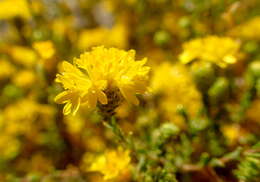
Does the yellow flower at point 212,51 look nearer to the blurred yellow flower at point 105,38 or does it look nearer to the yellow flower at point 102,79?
the yellow flower at point 102,79

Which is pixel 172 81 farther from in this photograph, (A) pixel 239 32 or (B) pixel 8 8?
(B) pixel 8 8

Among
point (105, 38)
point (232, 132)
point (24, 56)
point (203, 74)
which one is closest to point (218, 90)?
point (203, 74)

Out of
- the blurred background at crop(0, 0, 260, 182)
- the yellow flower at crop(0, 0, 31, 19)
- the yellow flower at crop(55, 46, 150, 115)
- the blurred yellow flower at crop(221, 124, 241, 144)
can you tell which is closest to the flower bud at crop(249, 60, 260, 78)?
the blurred background at crop(0, 0, 260, 182)

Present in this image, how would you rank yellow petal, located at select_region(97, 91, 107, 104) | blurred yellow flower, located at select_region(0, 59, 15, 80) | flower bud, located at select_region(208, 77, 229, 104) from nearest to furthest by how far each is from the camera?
yellow petal, located at select_region(97, 91, 107, 104) < flower bud, located at select_region(208, 77, 229, 104) < blurred yellow flower, located at select_region(0, 59, 15, 80)

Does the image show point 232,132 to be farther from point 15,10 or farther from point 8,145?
point 15,10

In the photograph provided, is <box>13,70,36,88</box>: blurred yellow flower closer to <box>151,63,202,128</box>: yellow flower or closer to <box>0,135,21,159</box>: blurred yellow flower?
<box>0,135,21,159</box>: blurred yellow flower

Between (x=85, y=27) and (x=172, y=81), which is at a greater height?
(x=85, y=27)

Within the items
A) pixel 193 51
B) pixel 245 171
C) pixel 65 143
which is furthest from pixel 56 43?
pixel 245 171
